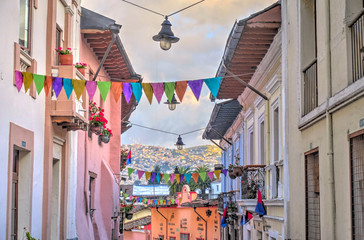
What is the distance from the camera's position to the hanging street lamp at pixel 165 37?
518 inches

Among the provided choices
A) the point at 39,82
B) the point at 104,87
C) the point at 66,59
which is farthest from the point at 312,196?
the point at 66,59

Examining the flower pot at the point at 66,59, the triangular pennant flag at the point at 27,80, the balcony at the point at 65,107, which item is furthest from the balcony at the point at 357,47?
the flower pot at the point at 66,59

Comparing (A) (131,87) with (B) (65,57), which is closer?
(A) (131,87)

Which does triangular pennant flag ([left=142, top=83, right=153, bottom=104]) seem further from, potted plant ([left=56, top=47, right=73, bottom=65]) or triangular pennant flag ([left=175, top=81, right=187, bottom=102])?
potted plant ([left=56, top=47, right=73, bottom=65])

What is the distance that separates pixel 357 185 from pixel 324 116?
172 centimetres

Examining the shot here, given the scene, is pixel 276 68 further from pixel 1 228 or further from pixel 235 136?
pixel 235 136

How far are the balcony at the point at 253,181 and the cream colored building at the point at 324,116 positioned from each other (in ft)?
13.9

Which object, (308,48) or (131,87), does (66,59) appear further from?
(308,48)

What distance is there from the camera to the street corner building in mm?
11984

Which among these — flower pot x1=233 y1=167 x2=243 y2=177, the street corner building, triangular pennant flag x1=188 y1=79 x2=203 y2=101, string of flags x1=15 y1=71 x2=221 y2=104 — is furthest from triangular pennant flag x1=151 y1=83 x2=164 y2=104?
flower pot x1=233 y1=167 x2=243 y2=177

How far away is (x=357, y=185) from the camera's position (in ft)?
27.7

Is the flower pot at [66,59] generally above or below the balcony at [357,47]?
above

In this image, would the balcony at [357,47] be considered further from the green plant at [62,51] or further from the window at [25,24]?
the green plant at [62,51]

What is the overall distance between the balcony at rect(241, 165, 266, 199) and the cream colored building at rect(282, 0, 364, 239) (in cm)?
424
